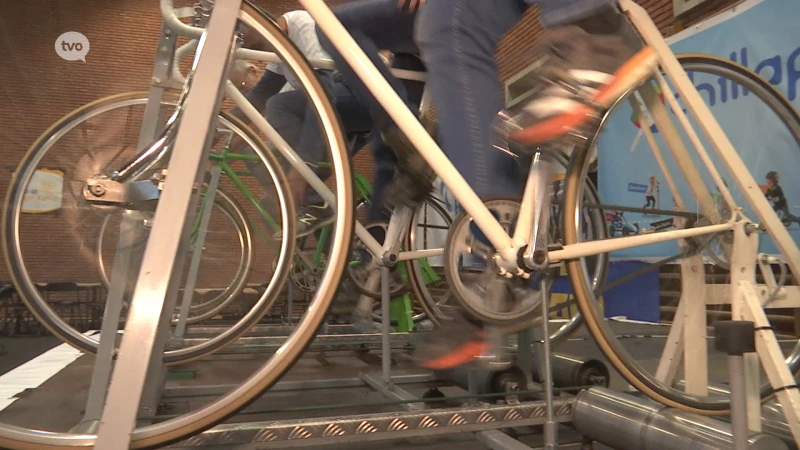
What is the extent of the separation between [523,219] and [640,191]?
1.38 meters

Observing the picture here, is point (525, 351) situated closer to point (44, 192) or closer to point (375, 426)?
point (375, 426)

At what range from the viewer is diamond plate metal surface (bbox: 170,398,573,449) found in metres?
0.94

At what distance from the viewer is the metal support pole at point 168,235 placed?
0.62 m

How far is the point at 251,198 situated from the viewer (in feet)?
5.29

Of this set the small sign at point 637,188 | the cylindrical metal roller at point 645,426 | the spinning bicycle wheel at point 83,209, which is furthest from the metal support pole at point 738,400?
the small sign at point 637,188

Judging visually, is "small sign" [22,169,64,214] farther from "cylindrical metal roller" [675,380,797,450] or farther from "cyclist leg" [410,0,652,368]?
"cylindrical metal roller" [675,380,797,450]

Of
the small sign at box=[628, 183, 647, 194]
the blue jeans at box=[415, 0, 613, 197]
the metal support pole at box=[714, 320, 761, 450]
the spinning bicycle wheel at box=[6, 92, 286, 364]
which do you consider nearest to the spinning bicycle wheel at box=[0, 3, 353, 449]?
the blue jeans at box=[415, 0, 613, 197]

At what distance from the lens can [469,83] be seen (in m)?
0.97

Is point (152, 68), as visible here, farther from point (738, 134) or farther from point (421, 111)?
point (738, 134)

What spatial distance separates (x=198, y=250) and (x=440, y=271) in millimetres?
1194

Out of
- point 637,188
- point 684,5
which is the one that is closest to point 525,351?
point 637,188

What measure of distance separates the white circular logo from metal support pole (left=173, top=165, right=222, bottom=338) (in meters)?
0.51

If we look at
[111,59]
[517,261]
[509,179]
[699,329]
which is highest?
[111,59]

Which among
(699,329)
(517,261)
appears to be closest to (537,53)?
(517,261)
